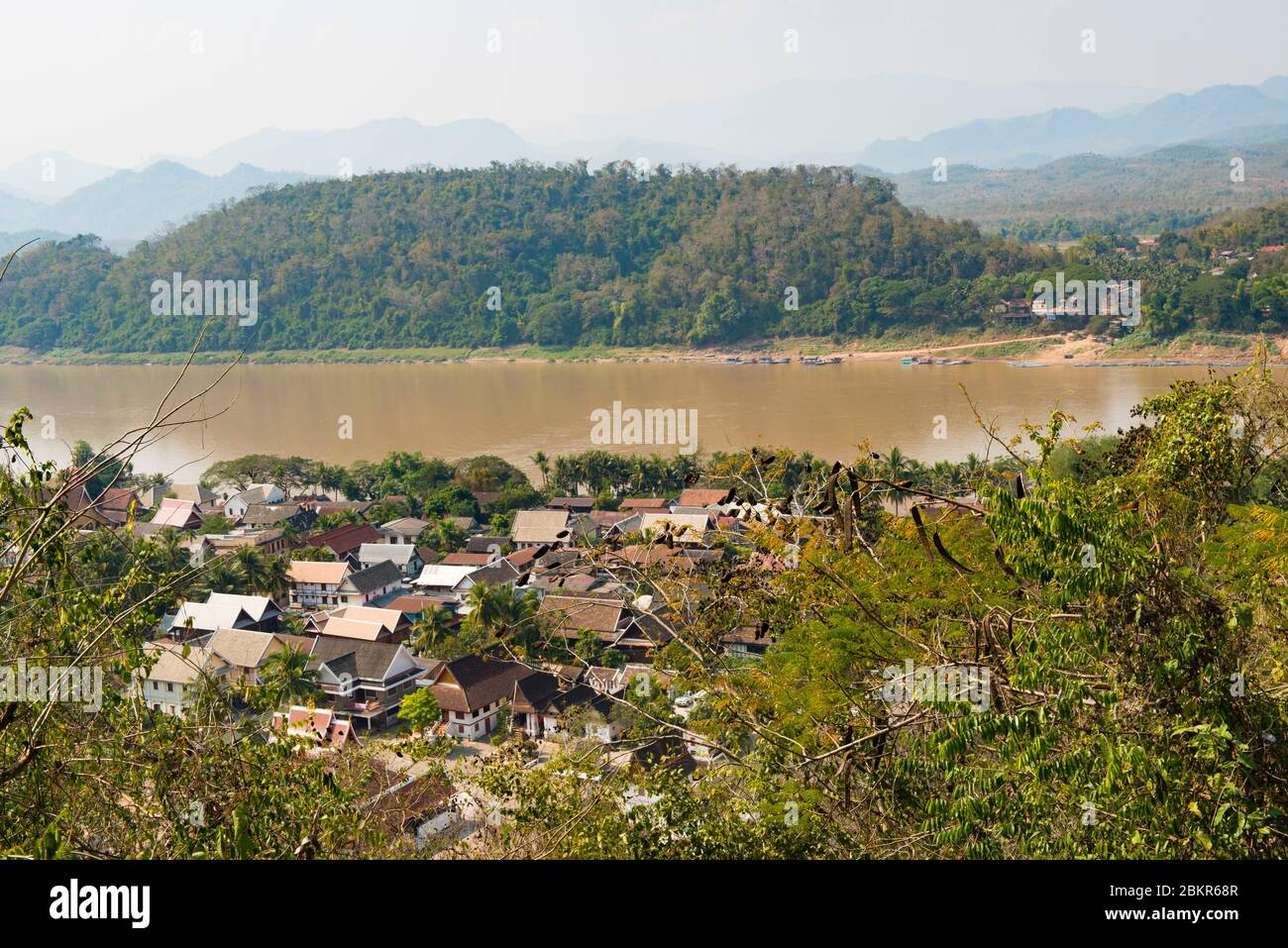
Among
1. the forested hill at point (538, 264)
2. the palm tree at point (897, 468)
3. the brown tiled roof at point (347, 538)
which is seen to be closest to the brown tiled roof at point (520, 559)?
the brown tiled roof at point (347, 538)

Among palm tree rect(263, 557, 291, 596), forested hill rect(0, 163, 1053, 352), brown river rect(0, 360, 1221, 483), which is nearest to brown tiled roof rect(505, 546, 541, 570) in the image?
palm tree rect(263, 557, 291, 596)

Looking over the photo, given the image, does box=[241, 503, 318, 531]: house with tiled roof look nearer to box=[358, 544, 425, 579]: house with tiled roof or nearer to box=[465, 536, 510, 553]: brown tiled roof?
box=[358, 544, 425, 579]: house with tiled roof

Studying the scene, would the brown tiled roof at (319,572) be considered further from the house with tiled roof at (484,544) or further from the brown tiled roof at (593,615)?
the brown tiled roof at (593,615)

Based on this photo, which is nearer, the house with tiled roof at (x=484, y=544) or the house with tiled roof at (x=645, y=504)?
the house with tiled roof at (x=484, y=544)

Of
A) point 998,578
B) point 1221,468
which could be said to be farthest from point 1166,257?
point 998,578

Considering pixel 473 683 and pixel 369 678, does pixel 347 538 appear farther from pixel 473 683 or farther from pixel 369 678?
pixel 473 683

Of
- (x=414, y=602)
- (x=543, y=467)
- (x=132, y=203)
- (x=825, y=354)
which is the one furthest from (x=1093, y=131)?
(x=414, y=602)
